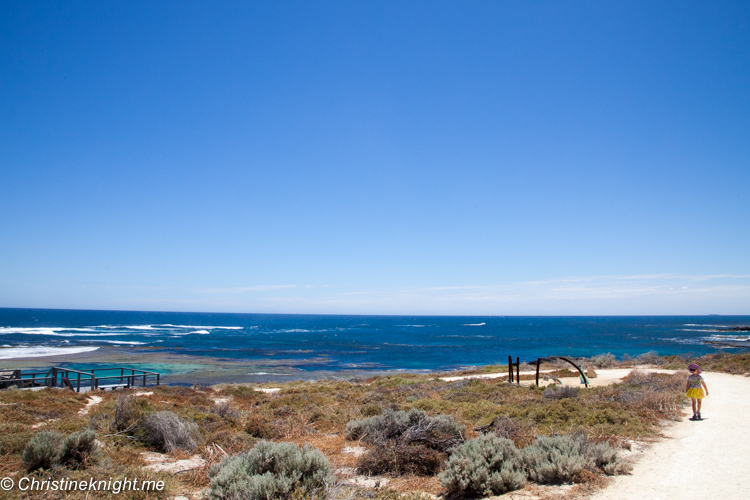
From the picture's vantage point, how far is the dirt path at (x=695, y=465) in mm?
5883

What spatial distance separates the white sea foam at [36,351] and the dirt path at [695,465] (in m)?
55.8

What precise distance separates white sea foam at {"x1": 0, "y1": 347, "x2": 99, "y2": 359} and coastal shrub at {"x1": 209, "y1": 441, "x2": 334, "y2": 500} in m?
52.3

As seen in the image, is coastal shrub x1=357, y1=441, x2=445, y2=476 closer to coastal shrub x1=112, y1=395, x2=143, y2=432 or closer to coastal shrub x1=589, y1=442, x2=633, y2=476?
coastal shrub x1=589, y1=442, x2=633, y2=476

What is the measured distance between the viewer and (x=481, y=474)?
592cm

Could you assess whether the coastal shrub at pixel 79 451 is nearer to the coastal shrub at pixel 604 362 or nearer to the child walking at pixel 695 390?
the child walking at pixel 695 390

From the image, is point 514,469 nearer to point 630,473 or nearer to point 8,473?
point 630,473

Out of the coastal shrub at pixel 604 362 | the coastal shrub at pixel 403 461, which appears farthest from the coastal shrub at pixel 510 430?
the coastal shrub at pixel 604 362

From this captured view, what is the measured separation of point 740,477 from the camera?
6.48 meters

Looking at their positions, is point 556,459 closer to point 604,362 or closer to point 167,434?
point 167,434

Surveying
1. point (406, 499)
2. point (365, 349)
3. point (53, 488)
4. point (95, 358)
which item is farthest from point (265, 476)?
point (365, 349)

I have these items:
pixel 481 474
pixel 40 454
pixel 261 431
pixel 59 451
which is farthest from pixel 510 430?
pixel 40 454

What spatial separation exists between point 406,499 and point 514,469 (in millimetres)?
1968

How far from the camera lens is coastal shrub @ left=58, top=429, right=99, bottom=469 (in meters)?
6.55

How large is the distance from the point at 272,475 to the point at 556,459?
4184 millimetres
